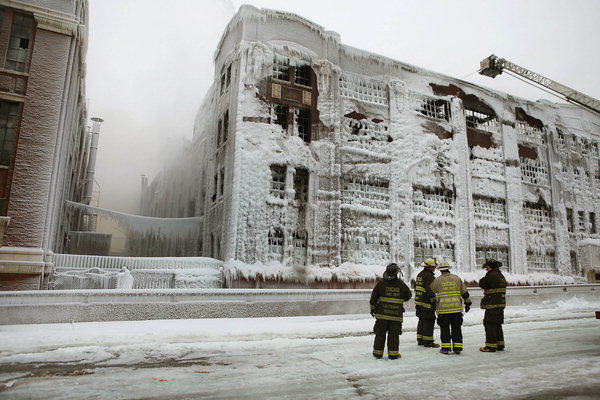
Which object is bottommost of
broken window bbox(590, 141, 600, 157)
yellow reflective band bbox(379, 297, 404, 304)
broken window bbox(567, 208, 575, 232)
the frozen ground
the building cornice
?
the frozen ground

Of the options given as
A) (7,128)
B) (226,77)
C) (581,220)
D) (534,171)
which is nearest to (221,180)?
(226,77)

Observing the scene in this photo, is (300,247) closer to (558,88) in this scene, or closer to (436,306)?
(436,306)

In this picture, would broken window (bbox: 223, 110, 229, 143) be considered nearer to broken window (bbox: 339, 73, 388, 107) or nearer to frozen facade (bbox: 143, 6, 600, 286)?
frozen facade (bbox: 143, 6, 600, 286)

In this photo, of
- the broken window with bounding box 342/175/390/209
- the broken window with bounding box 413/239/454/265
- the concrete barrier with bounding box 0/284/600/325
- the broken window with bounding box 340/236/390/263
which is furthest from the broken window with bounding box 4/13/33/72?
the broken window with bounding box 413/239/454/265

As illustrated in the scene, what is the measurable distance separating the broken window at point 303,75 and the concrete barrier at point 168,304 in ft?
36.6

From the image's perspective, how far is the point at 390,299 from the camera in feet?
24.2

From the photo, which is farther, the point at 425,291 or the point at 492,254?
the point at 492,254

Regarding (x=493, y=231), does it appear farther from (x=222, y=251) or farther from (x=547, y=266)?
(x=222, y=251)

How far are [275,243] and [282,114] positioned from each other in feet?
20.2

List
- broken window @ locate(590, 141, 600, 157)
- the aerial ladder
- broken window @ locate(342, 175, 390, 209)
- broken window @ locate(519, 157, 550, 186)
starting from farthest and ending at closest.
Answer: broken window @ locate(590, 141, 600, 157) < the aerial ladder < broken window @ locate(519, 157, 550, 186) < broken window @ locate(342, 175, 390, 209)

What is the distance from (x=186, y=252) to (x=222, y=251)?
22.6ft

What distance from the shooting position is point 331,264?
64.7 ft

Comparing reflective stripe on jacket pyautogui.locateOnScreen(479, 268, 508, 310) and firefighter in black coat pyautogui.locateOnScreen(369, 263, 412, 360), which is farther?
reflective stripe on jacket pyautogui.locateOnScreen(479, 268, 508, 310)

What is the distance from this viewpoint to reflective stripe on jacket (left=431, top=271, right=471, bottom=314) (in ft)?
25.9
